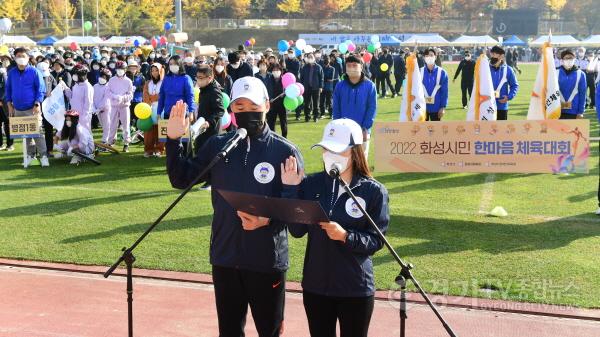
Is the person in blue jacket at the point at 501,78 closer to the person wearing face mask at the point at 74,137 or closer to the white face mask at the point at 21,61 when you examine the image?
the person wearing face mask at the point at 74,137

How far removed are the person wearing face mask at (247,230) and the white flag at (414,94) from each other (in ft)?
29.3

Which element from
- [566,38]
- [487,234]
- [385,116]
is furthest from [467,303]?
[566,38]

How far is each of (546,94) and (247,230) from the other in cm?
985

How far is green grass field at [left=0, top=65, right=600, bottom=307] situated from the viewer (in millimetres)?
7441

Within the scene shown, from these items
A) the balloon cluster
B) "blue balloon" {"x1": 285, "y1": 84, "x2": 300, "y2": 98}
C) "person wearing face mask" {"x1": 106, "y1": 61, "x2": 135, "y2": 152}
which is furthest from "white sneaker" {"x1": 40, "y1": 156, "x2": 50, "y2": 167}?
"blue balloon" {"x1": 285, "y1": 84, "x2": 300, "y2": 98}

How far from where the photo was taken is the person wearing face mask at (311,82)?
21873 mm

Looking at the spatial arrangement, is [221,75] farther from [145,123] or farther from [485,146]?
[485,146]

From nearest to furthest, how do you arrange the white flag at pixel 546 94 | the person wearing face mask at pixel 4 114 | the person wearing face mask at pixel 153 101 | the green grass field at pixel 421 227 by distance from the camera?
the green grass field at pixel 421 227 < the white flag at pixel 546 94 < the person wearing face mask at pixel 153 101 < the person wearing face mask at pixel 4 114

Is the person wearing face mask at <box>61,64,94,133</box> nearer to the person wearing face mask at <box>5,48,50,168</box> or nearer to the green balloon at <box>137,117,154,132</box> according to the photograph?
the person wearing face mask at <box>5,48,50,168</box>

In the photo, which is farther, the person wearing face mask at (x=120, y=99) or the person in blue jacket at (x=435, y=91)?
the person wearing face mask at (x=120, y=99)

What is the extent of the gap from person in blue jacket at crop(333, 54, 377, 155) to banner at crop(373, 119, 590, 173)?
10.1 inches

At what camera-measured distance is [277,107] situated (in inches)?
695

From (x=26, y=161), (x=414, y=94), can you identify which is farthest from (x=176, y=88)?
(x=414, y=94)

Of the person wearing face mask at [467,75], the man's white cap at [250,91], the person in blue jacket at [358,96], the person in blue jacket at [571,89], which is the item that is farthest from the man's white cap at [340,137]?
the person wearing face mask at [467,75]
